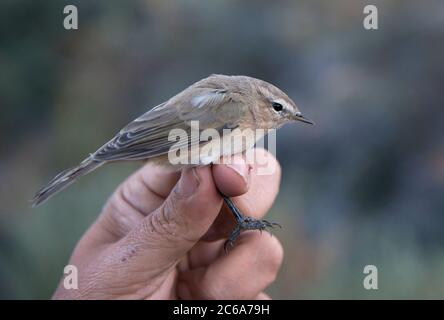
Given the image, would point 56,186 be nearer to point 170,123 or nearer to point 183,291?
point 170,123

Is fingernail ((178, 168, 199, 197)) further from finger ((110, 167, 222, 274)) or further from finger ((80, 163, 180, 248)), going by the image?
finger ((80, 163, 180, 248))

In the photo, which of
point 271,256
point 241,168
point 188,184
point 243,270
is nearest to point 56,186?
point 188,184

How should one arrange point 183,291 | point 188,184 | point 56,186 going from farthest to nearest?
point 183,291, point 56,186, point 188,184

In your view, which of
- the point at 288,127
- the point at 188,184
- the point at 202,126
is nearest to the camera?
the point at 188,184

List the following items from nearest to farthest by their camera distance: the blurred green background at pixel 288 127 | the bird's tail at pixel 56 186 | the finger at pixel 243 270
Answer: the bird's tail at pixel 56 186, the finger at pixel 243 270, the blurred green background at pixel 288 127

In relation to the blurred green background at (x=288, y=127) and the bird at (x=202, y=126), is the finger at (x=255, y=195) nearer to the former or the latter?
the bird at (x=202, y=126)

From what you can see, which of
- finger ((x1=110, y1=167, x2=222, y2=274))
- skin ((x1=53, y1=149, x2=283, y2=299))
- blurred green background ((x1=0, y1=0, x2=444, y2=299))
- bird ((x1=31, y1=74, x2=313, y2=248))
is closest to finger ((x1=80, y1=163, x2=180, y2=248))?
skin ((x1=53, y1=149, x2=283, y2=299))

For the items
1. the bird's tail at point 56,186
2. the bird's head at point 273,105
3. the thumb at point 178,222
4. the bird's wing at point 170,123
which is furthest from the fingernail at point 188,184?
the bird's head at point 273,105
